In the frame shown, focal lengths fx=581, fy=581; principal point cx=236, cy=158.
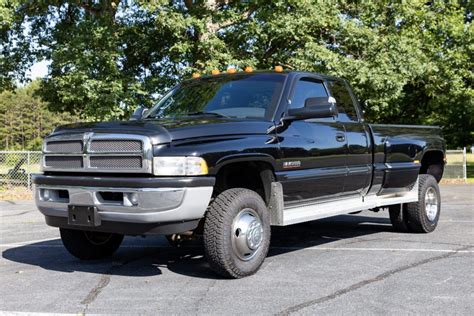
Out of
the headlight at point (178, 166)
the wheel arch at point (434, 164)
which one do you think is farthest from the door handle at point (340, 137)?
the wheel arch at point (434, 164)

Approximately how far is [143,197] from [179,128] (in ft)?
2.30

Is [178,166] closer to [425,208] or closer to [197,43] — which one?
[425,208]

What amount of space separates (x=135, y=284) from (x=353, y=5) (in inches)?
644

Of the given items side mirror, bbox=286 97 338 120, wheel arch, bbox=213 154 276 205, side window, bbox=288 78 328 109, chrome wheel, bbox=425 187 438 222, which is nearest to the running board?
wheel arch, bbox=213 154 276 205

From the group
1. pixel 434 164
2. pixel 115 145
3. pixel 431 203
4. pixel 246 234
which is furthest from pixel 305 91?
pixel 434 164

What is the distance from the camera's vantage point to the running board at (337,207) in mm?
5973

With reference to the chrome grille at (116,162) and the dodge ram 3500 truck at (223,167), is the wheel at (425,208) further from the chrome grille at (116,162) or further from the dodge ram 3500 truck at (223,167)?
the chrome grille at (116,162)

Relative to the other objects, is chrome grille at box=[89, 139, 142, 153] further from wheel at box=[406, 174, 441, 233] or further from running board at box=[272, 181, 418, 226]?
wheel at box=[406, 174, 441, 233]

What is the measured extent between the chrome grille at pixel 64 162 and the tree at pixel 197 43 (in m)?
10.6

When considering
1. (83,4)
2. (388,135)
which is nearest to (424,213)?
(388,135)

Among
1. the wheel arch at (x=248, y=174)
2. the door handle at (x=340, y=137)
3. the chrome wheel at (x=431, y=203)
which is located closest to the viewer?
the wheel arch at (x=248, y=174)

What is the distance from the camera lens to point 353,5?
1958 cm

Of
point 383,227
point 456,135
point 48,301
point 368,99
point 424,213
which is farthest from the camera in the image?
point 456,135

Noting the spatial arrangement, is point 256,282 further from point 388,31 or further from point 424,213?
point 388,31
